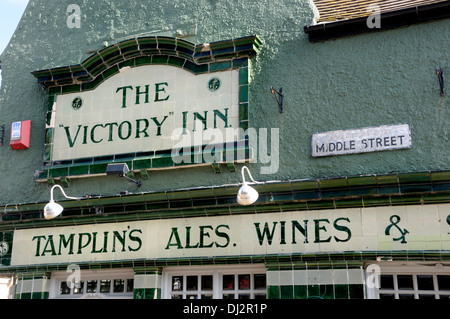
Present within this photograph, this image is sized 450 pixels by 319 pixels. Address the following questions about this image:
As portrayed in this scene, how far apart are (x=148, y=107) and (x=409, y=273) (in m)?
5.41

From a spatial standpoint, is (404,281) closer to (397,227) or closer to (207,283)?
(397,227)

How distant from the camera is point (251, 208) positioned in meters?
10.7

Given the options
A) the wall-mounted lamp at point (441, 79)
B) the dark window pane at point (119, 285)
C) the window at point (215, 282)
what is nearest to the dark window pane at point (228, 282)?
the window at point (215, 282)

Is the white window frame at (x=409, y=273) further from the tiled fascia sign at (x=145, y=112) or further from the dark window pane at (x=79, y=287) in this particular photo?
the dark window pane at (x=79, y=287)

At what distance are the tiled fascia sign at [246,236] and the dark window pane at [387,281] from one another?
1.79 feet

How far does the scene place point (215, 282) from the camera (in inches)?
428

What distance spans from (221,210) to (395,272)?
296 cm

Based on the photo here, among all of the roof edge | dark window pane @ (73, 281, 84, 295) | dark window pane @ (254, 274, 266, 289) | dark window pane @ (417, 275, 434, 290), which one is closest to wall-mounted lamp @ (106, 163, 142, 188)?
dark window pane @ (73, 281, 84, 295)

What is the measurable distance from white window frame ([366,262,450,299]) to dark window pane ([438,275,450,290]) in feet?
0.18

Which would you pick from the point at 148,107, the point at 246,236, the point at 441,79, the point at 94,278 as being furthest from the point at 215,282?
the point at 441,79

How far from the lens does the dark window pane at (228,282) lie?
35.6ft

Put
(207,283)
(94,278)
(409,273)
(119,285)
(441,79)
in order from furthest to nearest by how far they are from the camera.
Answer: (94,278) → (119,285) → (207,283) → (441,79) → (409,273)

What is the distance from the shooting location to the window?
10.7 meters

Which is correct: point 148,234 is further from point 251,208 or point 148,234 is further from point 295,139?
point 295,139
